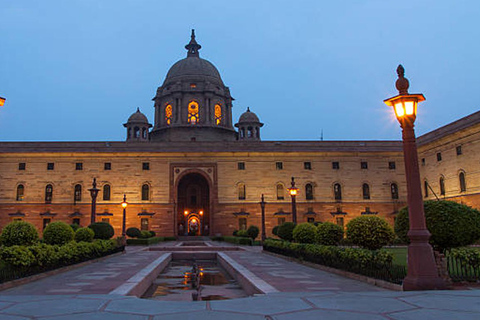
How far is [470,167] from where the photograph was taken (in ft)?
107

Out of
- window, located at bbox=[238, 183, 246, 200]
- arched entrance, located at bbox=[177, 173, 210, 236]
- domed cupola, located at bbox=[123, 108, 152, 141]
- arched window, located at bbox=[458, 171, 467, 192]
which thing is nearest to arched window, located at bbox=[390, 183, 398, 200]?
arched window, located at bbox=[458, 171, 467, 192]

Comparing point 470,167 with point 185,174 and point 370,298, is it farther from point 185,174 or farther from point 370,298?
point 370,298

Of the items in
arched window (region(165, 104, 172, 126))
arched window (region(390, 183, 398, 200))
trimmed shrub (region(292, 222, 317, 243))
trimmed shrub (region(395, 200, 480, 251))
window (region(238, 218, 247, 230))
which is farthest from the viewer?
arched window (region(165, 104, 172, 126))

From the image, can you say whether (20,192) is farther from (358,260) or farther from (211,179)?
(358,260)

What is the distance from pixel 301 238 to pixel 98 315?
15440 millimetres

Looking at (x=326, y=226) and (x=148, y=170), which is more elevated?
(x=148, y=170)

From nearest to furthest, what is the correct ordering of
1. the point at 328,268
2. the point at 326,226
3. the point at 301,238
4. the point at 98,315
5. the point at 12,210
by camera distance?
1. the point at 98,315
2. the point at 328,268
3. the point at 326,226
4. the point at 301,238
5. the point at 12,210

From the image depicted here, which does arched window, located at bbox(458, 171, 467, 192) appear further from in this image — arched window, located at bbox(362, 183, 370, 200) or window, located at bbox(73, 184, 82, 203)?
window, located at bbox(73, 184, 82, 203)

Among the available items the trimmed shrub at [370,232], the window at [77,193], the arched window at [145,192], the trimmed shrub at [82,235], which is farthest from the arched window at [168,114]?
the trimmed shrub at [370,232]

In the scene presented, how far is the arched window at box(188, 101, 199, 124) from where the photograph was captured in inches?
2128

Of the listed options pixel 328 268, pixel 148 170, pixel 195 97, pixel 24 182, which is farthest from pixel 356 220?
pixel 195 97

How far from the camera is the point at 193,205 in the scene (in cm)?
4666

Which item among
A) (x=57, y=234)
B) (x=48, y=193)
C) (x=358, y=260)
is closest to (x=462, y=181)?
(x=358, y=260)

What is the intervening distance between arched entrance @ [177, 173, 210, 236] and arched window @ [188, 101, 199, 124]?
10.5m
